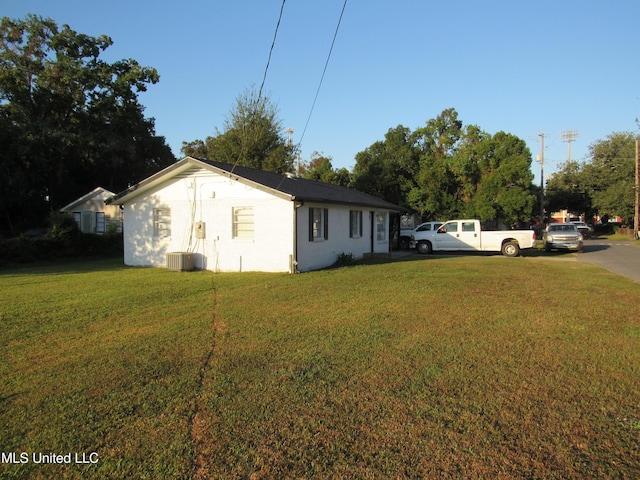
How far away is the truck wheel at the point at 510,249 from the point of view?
22.2 m

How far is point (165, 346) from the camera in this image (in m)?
6.06

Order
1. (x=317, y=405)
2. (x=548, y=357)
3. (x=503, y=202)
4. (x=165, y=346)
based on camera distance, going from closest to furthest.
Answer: (x=317, y=405) < (x=548, y=357) < (x=165, y=346) < (x=503, y=202)

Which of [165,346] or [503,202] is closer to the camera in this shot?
[165,346]

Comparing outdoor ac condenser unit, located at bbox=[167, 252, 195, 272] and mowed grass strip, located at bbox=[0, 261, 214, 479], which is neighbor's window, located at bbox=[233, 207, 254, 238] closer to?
outdoor ac condenser unit, located at bbox=[167, 252, 195, 272]

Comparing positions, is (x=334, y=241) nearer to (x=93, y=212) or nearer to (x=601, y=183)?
(x=93, y=212)

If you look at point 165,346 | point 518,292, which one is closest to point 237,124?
point 518,292

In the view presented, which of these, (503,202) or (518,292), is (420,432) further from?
(503,202)

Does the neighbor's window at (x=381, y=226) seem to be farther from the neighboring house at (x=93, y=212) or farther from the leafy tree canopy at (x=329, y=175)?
the neighboring house at (x=93, y=212)

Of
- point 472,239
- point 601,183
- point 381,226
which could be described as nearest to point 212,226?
point 381,226

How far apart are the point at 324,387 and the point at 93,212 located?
2944cm

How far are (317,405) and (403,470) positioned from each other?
1.21m

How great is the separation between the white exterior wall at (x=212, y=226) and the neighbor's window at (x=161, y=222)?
13 centimetres

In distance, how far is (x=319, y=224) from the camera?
16297 millimetres

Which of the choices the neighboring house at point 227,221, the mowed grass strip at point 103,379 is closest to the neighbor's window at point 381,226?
the neighboring house at point 227,221
